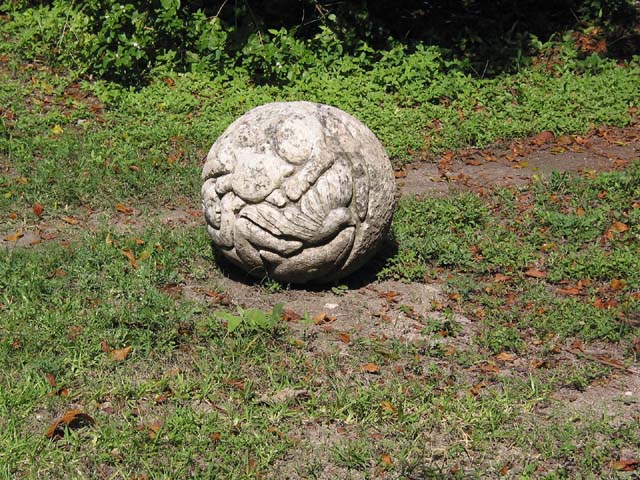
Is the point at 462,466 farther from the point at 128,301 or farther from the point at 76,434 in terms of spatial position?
the point at 128,301

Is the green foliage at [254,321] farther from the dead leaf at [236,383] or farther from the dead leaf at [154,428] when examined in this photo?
the dead leaf at [154,428]

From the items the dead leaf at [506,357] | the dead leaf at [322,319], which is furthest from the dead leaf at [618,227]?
the dead leaf at [322,319]

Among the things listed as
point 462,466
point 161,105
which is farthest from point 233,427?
point 161,105

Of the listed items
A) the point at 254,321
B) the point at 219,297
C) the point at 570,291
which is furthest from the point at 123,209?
the point at 570,291

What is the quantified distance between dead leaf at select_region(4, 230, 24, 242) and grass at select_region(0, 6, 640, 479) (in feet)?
0.39

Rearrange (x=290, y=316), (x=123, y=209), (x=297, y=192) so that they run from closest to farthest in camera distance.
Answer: (x=297, y=192) < (x=290, y=316) < (x=123, y=209)

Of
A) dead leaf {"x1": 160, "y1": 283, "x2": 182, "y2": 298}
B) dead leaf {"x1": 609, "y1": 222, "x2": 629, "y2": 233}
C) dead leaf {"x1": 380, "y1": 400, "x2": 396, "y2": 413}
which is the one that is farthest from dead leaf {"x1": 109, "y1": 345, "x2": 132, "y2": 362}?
dead leaf {"x1": 609, "y1": 222, "x2": 629, "y2": 233}

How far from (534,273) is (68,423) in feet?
11.1

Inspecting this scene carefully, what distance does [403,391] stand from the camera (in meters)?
5.10

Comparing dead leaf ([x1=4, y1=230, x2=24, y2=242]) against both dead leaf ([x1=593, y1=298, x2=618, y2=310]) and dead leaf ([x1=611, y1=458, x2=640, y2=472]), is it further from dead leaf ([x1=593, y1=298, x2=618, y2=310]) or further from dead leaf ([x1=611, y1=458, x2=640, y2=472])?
dead leaf ([x1=611, y1=458, x2=640, y2=472])

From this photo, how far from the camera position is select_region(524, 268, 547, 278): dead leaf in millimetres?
6434

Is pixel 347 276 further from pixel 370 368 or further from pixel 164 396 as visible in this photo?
pixel 164 396

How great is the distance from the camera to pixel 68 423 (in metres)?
4.72

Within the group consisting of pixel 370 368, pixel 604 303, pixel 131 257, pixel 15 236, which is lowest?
pixel 15 236
